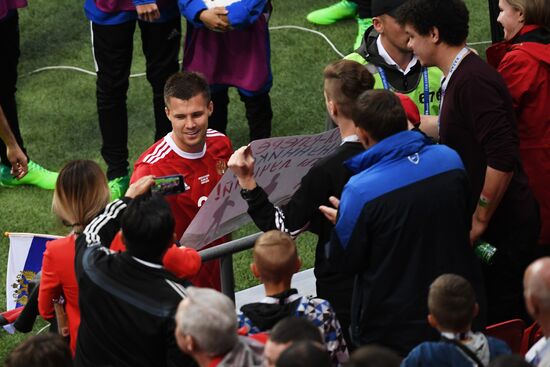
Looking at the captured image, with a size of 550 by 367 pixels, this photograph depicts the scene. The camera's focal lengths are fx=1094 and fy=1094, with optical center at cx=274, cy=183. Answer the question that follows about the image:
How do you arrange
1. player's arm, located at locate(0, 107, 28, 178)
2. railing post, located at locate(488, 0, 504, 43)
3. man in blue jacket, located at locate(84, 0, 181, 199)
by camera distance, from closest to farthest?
player's arm, located at locate(0, 107, 28, 178)
railing post, located at locate(488, 0, 504, 43)
man in blue jacket, located at locate(84, 0, 181, 199)

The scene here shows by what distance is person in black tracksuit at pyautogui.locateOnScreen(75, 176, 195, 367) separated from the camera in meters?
4.05

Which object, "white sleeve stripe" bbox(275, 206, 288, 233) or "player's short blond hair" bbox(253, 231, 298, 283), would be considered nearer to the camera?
"player's short blond hair" bbox(253, 231, 298, 283)

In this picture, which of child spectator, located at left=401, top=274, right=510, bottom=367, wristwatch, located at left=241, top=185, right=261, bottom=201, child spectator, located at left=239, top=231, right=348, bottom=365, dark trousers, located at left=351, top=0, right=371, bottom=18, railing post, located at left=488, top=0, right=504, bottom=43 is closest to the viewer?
child spectator, located at left=401, top=274, right=510, bottom=367

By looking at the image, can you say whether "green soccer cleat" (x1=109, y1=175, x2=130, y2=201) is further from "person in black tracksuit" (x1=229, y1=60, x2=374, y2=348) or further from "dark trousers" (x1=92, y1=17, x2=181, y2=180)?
"person in black tracksuit" (x1=229, y1=60, x2=374, y2=348)

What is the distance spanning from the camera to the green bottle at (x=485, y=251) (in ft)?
16.8

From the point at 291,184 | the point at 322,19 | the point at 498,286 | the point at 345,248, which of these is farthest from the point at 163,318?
the point at 322,19

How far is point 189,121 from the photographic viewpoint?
220 inches

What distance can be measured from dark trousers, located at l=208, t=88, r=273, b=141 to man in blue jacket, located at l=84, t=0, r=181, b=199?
408 millimetres

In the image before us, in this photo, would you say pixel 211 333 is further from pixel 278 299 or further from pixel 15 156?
pixel 15 156

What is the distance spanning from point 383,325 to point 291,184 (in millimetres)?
1214

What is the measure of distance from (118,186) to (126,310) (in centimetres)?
374

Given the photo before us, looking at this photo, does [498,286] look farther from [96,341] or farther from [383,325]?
[96,341]

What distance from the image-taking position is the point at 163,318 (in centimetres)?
403

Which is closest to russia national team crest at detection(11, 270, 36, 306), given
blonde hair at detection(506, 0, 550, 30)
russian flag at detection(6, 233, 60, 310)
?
russian flag at detection(6, 233, 60, 310)
